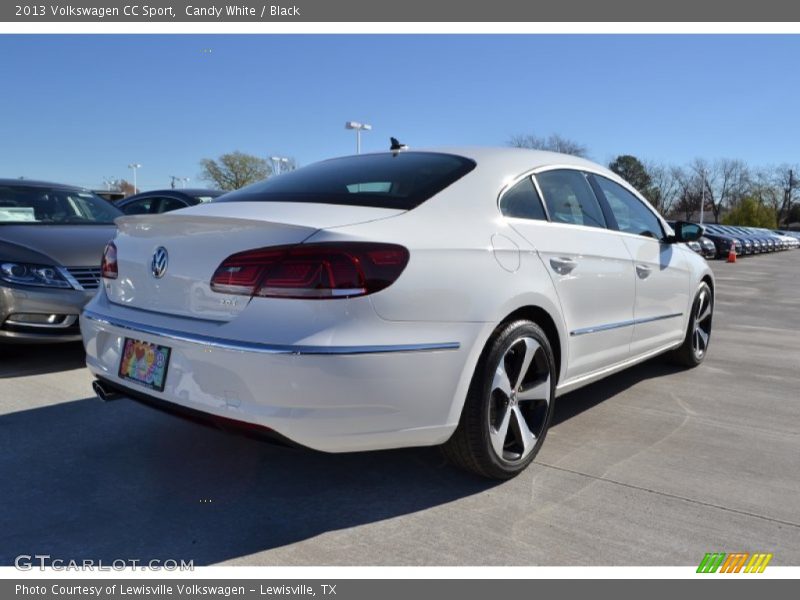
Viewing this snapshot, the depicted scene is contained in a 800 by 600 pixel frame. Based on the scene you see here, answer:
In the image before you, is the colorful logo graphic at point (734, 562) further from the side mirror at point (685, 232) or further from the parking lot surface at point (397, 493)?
the side mirror at point (685, 232)

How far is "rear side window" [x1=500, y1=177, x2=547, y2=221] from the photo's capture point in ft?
10.3

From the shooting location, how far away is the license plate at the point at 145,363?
2.64 m

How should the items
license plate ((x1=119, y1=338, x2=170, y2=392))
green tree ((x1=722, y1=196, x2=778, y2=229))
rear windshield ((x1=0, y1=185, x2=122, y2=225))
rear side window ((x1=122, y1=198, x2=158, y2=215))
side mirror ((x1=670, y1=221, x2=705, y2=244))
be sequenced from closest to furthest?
license plate ((x1=119, y1=338, x2=170, y2=392)) < side mirror ((x1=670, y1=221, x2=705, y2=244)) < rear windshield ((x1=0, y1=185, x2=122, y2=225)) < rear side window ((x1=122, y1=198, x2=158, y2=215)) < green tree ((x1=722, y1=196, x2=778, y2=229))

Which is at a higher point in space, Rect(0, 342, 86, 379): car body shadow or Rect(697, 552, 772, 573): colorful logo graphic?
Rect(0, 342, 86, 379): car body shadow

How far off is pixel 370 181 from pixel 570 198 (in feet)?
4.01

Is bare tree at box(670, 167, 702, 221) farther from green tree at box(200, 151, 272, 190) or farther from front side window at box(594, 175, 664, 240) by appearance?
front side window at box(594, 175, 664, 240)

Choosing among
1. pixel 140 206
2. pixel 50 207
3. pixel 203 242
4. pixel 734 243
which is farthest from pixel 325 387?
pixel 734 243

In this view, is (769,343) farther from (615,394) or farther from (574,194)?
(574,194)

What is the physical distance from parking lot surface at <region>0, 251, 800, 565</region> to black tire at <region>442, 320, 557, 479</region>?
0.13 m

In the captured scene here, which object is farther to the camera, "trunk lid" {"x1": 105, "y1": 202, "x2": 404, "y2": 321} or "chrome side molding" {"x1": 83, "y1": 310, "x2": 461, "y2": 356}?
"trunk lid" {"x1": 105, "y1": 202, "x2": 404, "y2": 321}

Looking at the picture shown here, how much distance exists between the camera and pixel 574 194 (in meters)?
3.79

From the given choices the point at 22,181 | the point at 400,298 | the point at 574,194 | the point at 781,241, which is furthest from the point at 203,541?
the point at 781,241

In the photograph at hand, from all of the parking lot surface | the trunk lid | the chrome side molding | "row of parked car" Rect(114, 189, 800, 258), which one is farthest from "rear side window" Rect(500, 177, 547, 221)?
"row of parked car" Rect(114, 189, 800, 258)

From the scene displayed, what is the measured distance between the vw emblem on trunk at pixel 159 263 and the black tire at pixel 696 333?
Result: 399 cm
